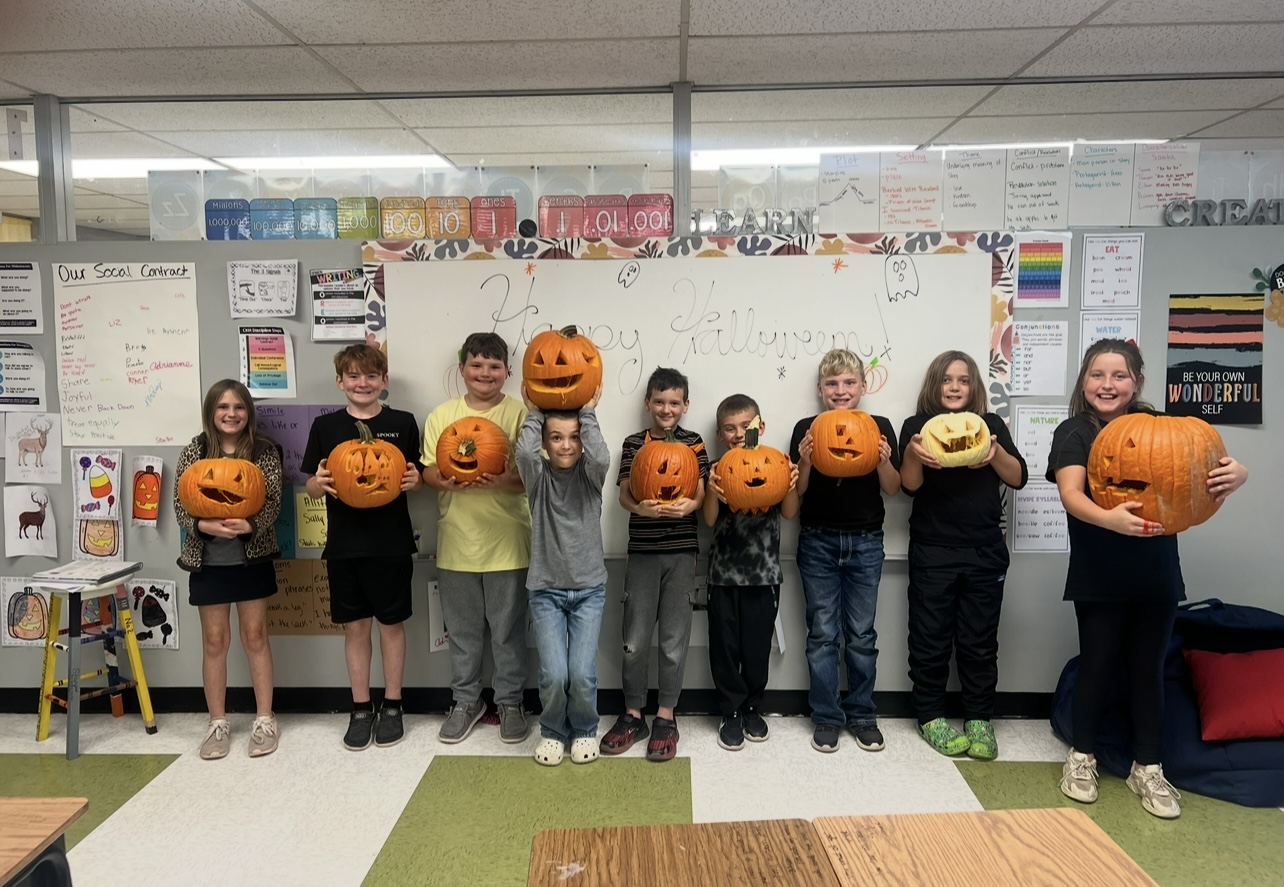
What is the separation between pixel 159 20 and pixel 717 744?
10.8ft

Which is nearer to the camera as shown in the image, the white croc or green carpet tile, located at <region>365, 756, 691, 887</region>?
green carpet tile, located at <region>365, 756, 691, 887</region>

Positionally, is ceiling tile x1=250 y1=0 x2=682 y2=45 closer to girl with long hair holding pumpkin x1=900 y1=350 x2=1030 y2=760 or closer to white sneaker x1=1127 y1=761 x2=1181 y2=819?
girl with long hair holding pumpkin x1=900 y1=350 x2=1030 y2=760

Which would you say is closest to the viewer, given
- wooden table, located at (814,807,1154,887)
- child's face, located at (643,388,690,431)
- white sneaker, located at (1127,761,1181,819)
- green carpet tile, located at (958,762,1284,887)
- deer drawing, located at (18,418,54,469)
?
wooden table, located at (814,807,1154,887)

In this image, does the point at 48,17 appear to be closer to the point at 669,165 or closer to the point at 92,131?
the point at 92,131

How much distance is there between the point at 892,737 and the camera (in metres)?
3.06

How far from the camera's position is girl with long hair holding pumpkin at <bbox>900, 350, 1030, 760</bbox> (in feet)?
9.61

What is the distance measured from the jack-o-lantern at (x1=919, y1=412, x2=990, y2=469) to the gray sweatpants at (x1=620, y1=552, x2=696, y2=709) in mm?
979

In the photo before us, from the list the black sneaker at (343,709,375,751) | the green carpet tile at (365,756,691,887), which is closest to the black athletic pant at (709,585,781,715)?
the green carpet tile at (365,756,691,887)

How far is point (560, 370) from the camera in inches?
102

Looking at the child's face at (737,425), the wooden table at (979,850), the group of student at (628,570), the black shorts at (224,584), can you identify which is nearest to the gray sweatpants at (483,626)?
the group of student at (628,570)

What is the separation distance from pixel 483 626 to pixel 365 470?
31.7 inches

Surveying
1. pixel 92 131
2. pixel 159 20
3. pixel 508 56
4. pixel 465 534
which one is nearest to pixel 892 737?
pixel 465 534

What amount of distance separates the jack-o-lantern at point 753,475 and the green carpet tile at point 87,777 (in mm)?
2329

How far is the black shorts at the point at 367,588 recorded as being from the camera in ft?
9.82
